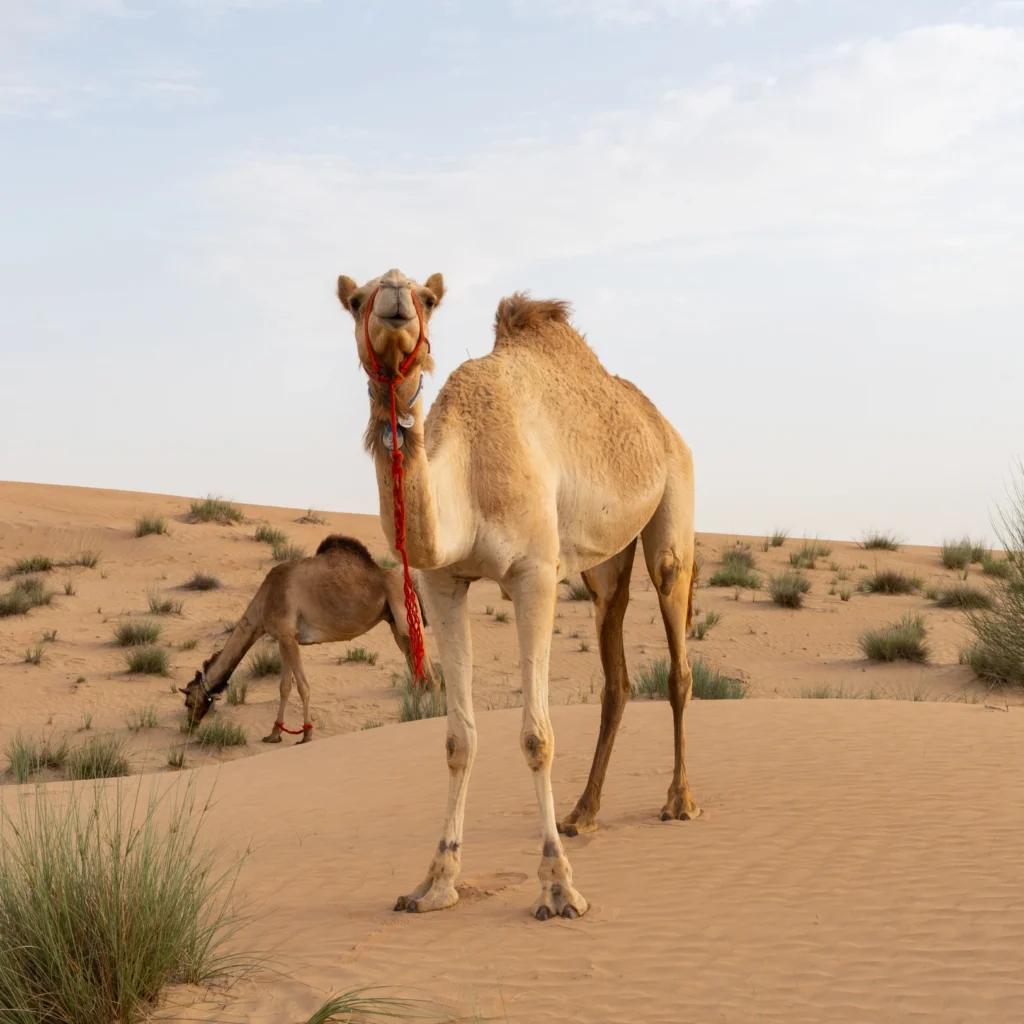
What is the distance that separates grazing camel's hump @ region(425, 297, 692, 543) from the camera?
587 centimetres

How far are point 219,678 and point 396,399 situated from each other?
11.0 metres

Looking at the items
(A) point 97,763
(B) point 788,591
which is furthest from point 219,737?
(B) point 788,591

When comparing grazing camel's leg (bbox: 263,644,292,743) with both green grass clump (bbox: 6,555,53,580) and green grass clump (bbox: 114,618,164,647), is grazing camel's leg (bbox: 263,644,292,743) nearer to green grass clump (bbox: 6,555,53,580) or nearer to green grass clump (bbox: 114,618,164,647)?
green grass clump (bbox: 114,618,164,647)

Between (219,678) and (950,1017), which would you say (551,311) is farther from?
(219,678)

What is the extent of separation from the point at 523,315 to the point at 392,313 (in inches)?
104

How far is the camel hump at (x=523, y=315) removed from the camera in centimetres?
721

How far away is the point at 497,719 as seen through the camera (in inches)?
492

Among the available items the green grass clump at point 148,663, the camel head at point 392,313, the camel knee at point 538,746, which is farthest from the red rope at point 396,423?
the green grass clump at point 148,663

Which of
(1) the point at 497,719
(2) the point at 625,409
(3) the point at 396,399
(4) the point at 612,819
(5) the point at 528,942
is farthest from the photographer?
(1) the point at 497,719

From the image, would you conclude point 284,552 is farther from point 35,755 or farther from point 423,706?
point 35,755

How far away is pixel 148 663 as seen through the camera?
1873cm

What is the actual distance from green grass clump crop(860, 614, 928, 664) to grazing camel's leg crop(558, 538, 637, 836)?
12359 mm

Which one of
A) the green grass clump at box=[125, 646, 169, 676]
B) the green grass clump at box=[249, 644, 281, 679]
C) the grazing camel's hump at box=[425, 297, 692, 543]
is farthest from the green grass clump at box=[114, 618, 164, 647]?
the grazing camel's hump at box=[425, 297, 692, 543]

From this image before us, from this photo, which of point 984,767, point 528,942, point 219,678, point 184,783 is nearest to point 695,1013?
point 528,942
